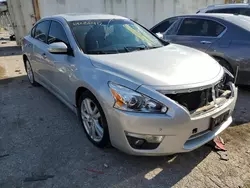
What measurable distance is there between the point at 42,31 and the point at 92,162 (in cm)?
298

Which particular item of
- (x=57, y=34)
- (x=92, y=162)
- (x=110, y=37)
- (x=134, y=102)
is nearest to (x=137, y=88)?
(x=134, y=102)

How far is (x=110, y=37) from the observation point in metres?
3.40

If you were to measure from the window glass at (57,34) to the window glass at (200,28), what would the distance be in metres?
2.88

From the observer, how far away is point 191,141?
2.42m

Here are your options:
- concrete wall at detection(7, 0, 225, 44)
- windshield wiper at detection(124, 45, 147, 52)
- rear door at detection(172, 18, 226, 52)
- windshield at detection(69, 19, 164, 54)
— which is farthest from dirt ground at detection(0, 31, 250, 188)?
concrete wall at detection(7, 0, 225, 44)

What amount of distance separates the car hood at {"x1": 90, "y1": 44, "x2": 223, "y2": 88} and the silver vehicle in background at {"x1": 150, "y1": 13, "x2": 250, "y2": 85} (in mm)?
1513

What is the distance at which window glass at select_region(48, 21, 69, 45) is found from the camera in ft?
11.4

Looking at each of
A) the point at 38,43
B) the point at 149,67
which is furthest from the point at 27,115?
the point at 149,67

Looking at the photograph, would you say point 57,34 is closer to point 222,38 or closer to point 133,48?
point 133,48

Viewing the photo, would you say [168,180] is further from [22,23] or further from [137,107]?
[22,23]

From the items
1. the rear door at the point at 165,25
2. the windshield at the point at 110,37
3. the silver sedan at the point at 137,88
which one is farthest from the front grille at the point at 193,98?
the rear door at the point at 165,25

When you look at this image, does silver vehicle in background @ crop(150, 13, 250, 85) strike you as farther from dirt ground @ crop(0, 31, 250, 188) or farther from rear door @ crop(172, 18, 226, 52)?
dirt ground @ crop(0, 31, 250, 188)

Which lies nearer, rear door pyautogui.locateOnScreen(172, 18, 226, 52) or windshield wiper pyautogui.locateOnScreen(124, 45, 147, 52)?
windshield wiper pyautogui.locateOnScreen(124, 45, 147, 52)

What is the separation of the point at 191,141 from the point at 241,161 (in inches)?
27.8
